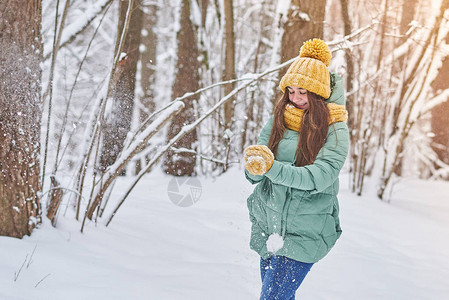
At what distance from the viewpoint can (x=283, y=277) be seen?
1.90 meters

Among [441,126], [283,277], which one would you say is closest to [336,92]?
[283,277]

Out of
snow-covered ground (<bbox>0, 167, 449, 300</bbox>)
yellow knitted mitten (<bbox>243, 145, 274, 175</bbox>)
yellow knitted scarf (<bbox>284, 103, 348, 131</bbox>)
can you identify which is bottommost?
snow-covered ground (<bbox>0, 167, 449, 300</bbox>)

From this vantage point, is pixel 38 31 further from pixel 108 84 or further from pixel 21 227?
pixel 21 227

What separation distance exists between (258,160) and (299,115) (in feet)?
1.28

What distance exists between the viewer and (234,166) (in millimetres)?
6430

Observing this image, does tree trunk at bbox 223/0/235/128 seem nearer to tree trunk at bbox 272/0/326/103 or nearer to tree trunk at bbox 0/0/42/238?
tree trunk at bbox 272/0/326/103

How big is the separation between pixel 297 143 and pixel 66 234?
176cm

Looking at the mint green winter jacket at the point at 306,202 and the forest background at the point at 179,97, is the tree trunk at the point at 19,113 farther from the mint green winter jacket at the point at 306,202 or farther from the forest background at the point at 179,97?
the mint green winter jacket at the point at 306,202

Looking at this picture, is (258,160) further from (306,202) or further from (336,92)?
(336,92)

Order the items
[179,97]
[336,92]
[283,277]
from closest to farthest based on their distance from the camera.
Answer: [283,277] → [336,92] → [179,97]

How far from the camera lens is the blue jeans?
1.90m

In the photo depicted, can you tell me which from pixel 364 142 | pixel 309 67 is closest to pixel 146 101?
pixel 364 142

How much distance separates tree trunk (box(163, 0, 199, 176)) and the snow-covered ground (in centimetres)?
126

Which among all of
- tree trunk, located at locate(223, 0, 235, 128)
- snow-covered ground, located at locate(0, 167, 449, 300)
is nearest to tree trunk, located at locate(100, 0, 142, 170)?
snow-covered ground, located at locate(0, 167, 449, 300)
